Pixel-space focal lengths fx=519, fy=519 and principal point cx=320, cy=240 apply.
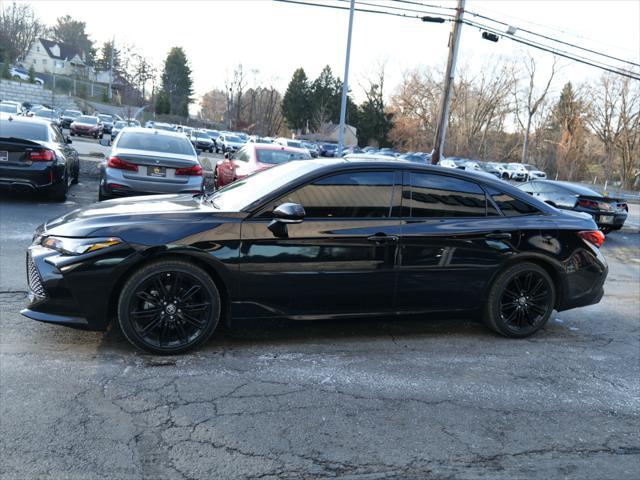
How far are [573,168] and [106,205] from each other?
217 ft

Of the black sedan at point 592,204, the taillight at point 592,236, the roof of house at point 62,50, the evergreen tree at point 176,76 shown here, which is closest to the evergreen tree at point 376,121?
the evergreen tree at point 176,76

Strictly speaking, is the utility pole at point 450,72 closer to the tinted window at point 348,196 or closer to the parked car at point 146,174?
the parked car at point 146,174

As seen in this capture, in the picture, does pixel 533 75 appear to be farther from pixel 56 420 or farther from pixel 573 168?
pixel 56 420

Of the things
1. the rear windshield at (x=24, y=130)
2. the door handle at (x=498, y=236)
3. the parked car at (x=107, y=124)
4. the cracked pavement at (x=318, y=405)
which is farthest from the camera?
the parked car at (x=107, y=124)

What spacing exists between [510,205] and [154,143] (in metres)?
7.09

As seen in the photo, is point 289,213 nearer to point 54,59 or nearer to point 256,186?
point 256,186

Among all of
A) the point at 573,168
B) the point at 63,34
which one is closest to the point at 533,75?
the point at 573,168

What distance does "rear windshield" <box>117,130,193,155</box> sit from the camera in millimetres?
9469

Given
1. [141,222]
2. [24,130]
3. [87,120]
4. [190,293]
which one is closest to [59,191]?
[24,130]

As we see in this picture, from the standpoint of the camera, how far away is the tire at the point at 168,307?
3727 mm

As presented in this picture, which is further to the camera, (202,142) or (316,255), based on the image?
(202,142)

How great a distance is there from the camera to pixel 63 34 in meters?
108

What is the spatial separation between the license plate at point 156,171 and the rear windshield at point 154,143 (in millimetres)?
857

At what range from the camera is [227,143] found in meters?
41.0
